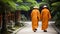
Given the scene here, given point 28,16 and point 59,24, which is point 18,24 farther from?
point 28,16

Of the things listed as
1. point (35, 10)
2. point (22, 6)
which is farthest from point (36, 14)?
point (22, 6)

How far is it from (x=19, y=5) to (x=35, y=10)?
569 cm

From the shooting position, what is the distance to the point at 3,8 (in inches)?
672

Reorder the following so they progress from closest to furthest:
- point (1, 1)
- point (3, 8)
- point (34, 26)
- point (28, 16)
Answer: point (1, 1)
point (3, 8)
point (34, 26)
point (28, 16)

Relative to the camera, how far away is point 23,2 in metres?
29.0

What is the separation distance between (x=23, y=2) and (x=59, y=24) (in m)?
4.56

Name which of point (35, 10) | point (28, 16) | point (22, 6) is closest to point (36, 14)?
point (35, 10)

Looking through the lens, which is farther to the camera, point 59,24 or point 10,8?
point 59,24

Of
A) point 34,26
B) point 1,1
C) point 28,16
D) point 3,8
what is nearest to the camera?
point 1,1

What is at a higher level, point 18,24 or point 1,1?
point 1,1

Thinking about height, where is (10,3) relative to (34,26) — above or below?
above

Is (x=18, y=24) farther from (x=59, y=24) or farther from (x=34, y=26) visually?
(x=34, y=26)

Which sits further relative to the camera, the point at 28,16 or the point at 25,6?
the point at 28,16

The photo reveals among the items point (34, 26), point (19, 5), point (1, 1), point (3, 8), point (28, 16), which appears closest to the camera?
point (1, 1)
